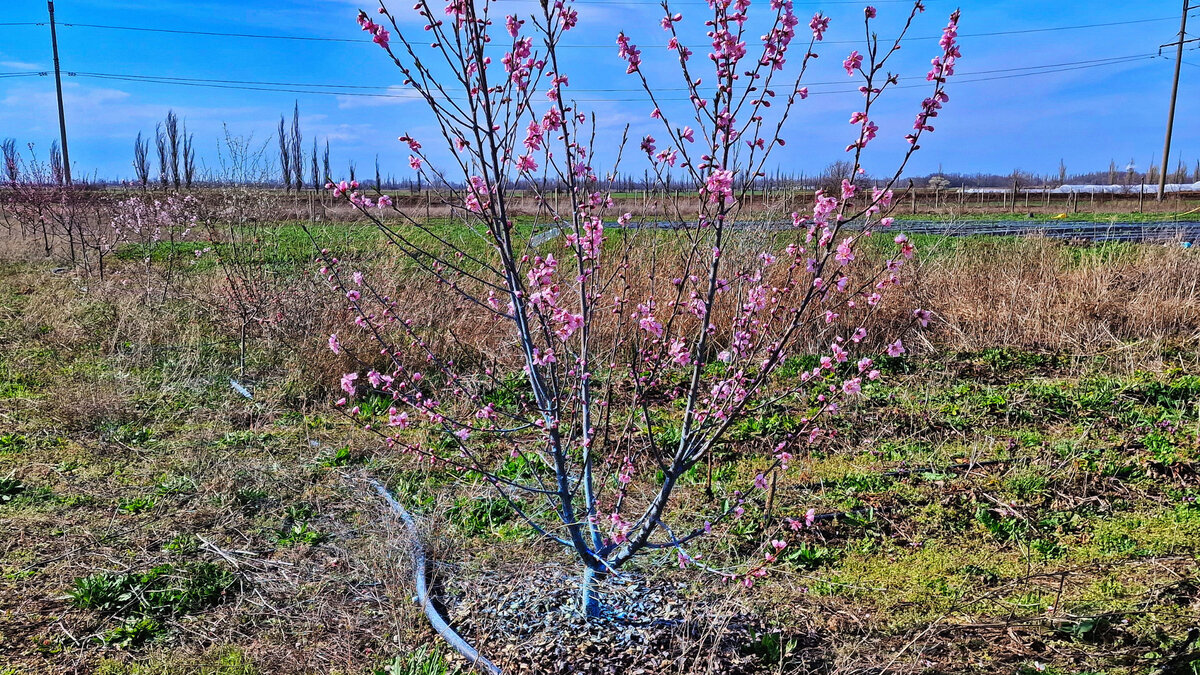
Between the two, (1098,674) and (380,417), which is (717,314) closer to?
(380,417)

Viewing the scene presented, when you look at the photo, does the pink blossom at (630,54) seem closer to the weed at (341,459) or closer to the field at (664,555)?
the field at (664,555)

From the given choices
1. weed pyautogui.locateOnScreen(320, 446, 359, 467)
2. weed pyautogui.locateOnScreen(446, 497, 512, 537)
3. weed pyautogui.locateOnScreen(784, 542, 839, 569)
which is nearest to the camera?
weed pyautogui.locateOnScreen(784, 542, 839, 569)

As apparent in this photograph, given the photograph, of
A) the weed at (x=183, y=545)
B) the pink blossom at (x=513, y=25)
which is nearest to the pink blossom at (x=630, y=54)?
the pink blossom at (x=513, y=25)

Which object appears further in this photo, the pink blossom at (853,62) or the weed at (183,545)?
the weed at (183,545)

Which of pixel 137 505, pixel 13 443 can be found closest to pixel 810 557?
pixel 137 505

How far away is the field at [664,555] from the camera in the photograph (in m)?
2.78

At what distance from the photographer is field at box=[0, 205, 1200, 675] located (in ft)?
9.12

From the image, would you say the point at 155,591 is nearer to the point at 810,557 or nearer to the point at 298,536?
the point at 298,536

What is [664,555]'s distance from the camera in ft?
10.9

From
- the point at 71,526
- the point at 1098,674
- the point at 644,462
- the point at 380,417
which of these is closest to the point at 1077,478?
the point at 1098,674

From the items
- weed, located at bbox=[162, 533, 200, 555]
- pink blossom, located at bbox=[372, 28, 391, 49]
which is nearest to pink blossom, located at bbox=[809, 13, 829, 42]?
pink blossom, located at bbox=[372, 28, 391, 49]

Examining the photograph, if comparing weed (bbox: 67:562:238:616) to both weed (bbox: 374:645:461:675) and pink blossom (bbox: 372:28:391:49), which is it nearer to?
weed (bbox: 374:645:461:675)

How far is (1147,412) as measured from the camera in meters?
5.23

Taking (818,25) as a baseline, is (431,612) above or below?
below
